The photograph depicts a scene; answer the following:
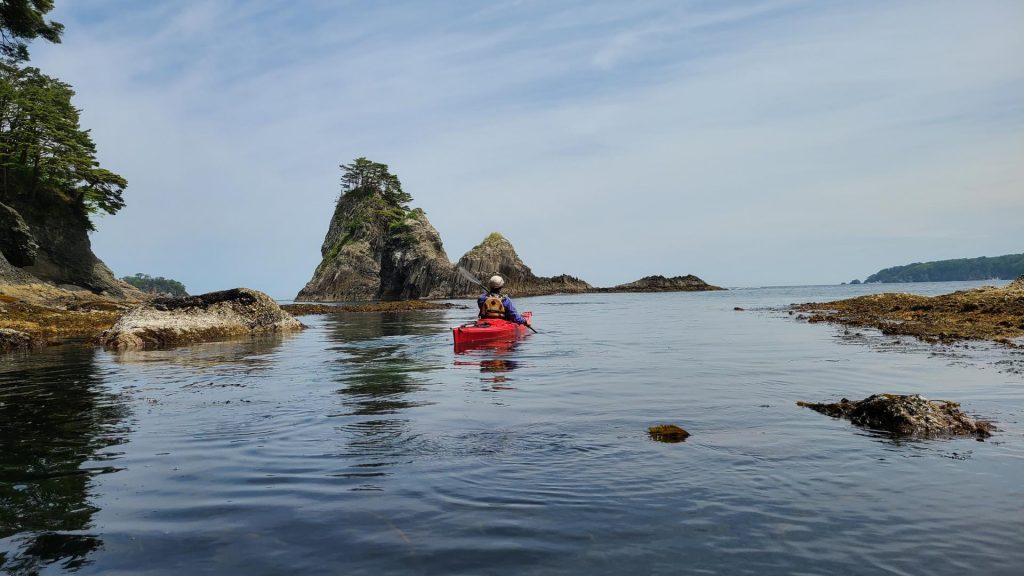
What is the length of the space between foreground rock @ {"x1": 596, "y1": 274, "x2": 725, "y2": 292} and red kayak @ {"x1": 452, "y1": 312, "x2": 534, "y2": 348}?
106m

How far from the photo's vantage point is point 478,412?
867 cm


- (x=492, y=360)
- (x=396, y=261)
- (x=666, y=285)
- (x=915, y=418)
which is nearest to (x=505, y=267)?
(x=396, y=261)

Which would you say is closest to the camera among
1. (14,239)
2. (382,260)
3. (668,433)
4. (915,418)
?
(668,433)

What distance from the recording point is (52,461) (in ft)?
20.1

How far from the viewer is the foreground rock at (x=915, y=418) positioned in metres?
6.83

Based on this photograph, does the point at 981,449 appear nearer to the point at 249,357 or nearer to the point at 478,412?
the point at 478,412

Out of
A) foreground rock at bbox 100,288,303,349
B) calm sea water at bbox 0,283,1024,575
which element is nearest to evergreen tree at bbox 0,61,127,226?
foreground rock at bbox 100,288,303,349

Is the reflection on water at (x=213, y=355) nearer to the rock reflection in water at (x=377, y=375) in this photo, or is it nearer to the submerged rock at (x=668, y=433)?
the rock reflection in water at (x=377, y=375)

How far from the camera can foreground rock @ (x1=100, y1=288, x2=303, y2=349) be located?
67.4 feet

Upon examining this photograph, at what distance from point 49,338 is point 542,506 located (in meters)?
25.2

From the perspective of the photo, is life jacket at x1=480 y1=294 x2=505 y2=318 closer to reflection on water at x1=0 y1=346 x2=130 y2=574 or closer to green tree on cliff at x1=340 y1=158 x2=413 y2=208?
reflection on water at x1=0 y1=346 x2=130 y2=574

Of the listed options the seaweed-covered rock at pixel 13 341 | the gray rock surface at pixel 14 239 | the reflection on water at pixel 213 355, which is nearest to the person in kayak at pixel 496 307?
the reflection on water at pixel 213 355

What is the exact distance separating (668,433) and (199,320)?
2156 cm

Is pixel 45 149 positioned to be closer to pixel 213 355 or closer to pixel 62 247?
pixel 62 247
